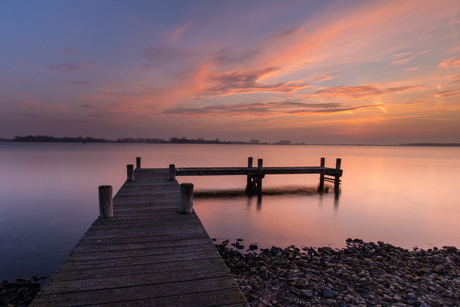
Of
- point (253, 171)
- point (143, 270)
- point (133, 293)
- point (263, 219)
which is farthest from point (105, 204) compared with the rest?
point (253, 171)

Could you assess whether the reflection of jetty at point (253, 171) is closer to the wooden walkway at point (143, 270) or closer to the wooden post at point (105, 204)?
the wooden post at point (105, 204)

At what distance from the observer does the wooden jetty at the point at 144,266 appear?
318 cm

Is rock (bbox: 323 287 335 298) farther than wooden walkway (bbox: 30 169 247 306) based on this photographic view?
Yes

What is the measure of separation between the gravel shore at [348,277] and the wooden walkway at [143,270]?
5.94 feet

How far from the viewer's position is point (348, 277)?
6.07 m

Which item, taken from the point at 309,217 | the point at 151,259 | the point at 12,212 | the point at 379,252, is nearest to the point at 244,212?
the point at 309,217

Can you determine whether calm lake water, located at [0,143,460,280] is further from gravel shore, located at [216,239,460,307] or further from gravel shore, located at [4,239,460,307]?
gravel shore, located at [216,239,460,307]

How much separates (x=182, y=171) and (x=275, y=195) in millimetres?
7311

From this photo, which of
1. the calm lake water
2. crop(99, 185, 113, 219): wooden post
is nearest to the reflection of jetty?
the calm lake water

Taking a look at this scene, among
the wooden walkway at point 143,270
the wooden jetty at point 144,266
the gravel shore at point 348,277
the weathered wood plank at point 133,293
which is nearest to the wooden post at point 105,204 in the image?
the wooden jetty at point 144,266

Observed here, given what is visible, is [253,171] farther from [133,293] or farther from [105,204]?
[133,293]

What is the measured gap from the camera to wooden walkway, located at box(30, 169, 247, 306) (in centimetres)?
317

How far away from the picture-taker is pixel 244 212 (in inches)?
547

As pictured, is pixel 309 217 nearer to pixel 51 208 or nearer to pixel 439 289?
pixel 439 289
